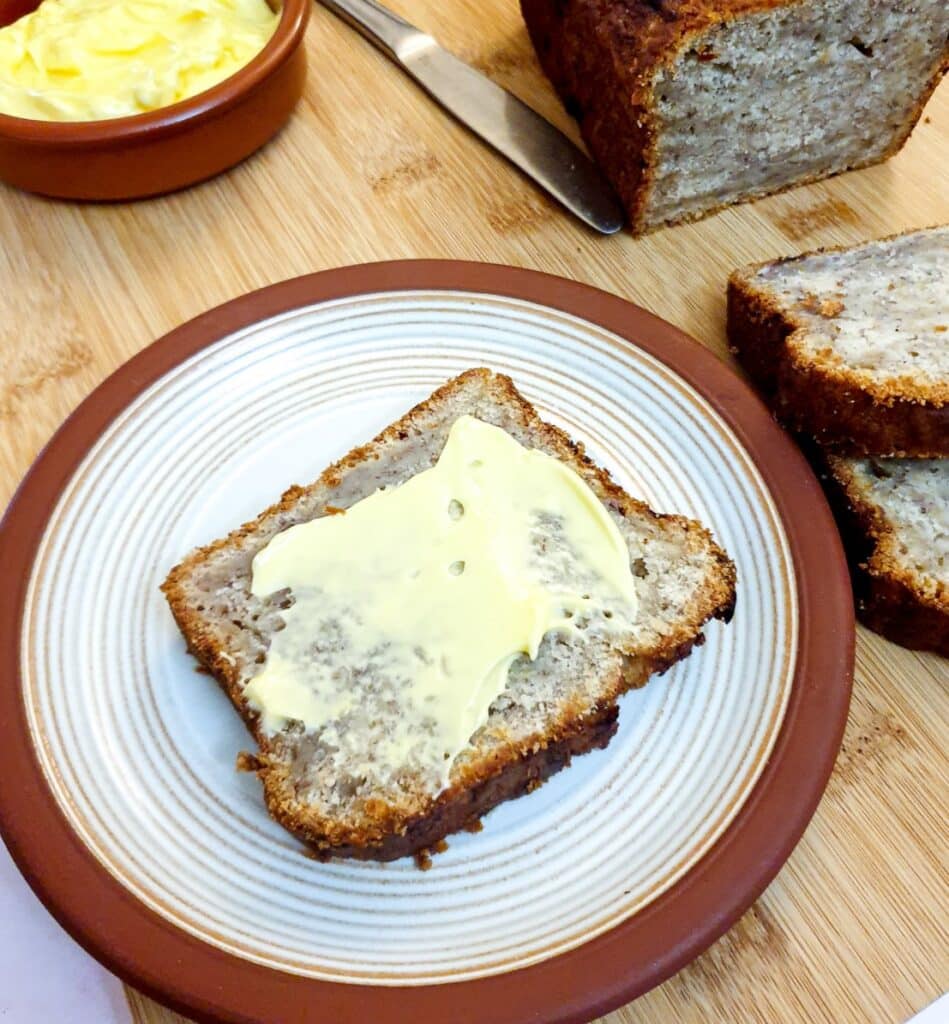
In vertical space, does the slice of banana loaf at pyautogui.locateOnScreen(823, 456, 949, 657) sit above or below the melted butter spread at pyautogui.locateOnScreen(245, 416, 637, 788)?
below

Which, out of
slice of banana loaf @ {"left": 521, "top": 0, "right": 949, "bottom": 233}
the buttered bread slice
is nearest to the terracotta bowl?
slice of banana loaf @ {"left": 521, "top": 0, "right": 949, "bottom": 233}

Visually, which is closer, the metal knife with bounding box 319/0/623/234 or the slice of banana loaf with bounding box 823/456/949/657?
the slice of banana loaf with bounding box 823/456/949/657

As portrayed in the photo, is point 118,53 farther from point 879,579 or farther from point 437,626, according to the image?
point 879,579

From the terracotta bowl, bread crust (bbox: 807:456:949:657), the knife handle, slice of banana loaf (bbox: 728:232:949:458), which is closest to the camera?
bread crust (bbox: 807:456:949:657)

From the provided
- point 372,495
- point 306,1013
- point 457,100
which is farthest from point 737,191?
point 306,1013

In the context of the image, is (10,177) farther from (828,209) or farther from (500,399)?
(828,209)

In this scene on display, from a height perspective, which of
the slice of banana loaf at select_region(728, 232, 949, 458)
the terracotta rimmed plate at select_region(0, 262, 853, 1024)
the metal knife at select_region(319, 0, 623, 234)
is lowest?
the terracotta rimmed plate at select_region(0, 262, 853, 1024)

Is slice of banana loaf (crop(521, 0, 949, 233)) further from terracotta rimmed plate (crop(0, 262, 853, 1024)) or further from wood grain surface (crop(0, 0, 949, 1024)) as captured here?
terracotta rimmed plate (crop(0, 262, 853, 1024))

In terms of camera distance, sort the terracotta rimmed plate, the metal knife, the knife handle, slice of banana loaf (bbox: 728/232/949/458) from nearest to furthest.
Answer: the terracotta rimmed plate < slice of banana loaf (bbox: 728/232/949/458) < the metal knife < the knife handle
